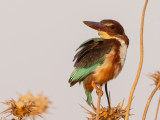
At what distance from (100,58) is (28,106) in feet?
4.25

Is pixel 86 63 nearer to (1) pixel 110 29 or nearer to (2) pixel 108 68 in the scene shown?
(2) pixel 108 68

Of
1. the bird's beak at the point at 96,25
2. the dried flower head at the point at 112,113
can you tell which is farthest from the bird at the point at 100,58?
the dried flower head at the point at 112,113

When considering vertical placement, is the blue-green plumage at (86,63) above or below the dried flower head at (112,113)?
above

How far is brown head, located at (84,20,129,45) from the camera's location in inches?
163

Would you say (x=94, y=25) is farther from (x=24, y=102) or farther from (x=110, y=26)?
(x=24, y=102)

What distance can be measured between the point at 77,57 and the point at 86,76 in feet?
0.90

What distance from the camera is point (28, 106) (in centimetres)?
318

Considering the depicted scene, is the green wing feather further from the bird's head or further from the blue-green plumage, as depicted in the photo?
the bird's head

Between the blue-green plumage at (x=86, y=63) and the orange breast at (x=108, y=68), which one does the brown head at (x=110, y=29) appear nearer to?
the blue-green plumage at (x=86, y=63)

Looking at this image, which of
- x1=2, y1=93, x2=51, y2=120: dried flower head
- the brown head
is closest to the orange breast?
the brown head

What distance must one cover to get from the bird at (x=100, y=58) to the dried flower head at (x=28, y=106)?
93 centimetres

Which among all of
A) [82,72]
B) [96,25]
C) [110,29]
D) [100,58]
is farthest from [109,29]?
[82,72]

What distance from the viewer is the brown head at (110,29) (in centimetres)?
415

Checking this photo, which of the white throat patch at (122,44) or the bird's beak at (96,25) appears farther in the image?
the white throat patch at (122,44)
